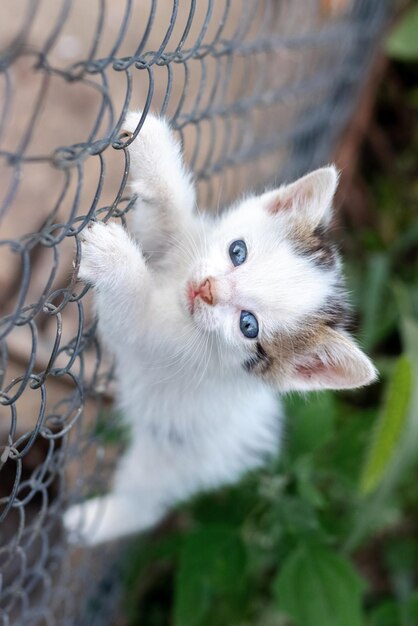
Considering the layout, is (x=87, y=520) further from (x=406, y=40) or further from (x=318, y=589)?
(x=406, y=40)

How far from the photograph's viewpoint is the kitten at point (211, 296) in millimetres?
1586

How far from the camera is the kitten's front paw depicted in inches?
55.7

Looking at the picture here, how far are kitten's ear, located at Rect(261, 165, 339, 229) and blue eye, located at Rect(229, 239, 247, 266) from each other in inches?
6.8

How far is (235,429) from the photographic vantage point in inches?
85.1

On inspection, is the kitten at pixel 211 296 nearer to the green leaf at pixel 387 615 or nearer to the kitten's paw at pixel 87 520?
the kitten's paw at pixel 87 520

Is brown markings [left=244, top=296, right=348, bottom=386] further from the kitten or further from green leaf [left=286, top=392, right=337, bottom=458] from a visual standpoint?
green leaf [left=286, top=392, right=337, bottom=458]

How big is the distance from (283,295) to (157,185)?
0.40 meters

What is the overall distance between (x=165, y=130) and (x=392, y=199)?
224cm

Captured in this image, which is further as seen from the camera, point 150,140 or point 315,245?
point 315,245

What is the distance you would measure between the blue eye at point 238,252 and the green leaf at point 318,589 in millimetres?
987

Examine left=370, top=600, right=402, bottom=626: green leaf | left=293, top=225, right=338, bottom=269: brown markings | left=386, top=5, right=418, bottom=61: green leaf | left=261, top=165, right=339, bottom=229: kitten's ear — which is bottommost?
left=370, top=600, right=402, bottom=626: green leaf

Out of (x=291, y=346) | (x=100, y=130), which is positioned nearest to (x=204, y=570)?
(x=291, y=346)

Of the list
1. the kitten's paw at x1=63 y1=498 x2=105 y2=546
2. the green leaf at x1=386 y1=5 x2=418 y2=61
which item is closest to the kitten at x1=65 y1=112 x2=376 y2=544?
the kitten's paw at x1=63 y1=498 x2=105 y2=546

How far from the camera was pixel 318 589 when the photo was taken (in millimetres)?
2078
